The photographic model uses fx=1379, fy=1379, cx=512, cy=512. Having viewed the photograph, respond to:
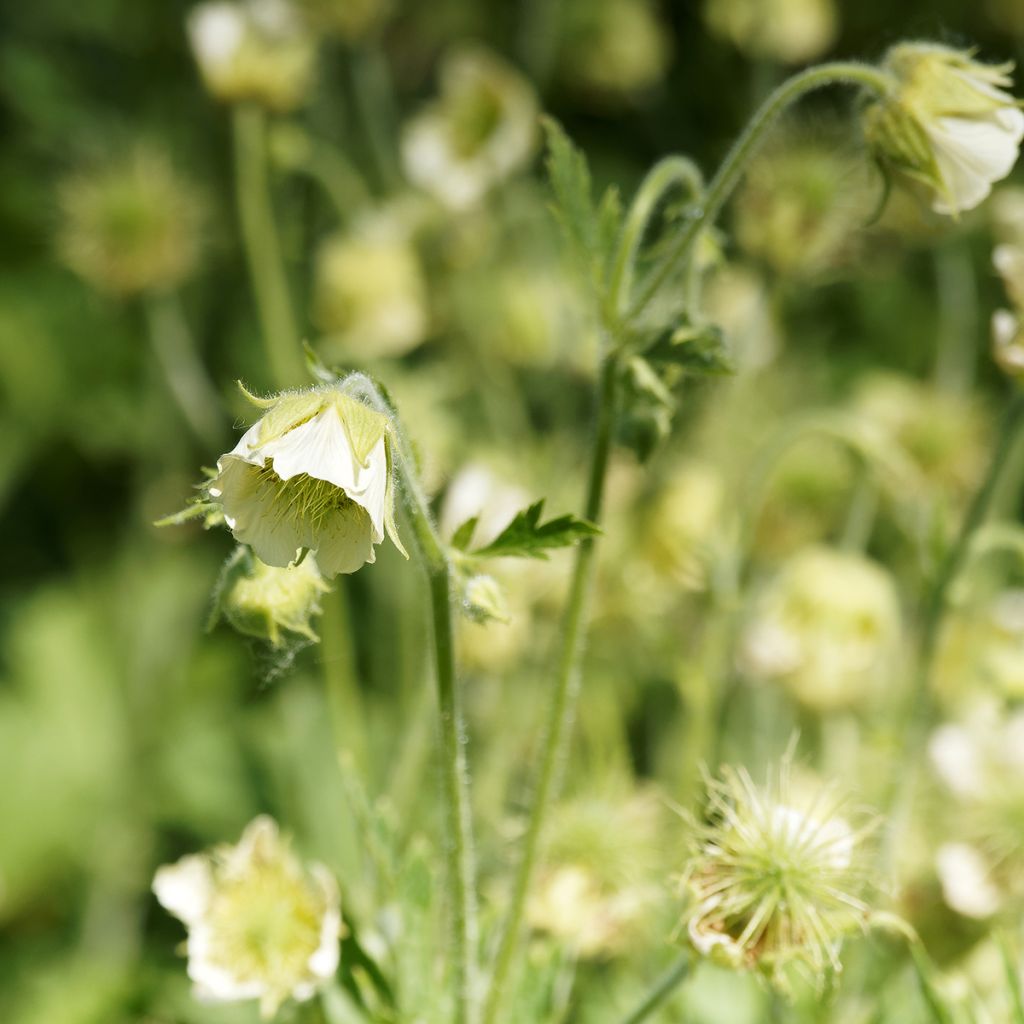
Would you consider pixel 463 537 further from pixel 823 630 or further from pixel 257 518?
pixel 823 630

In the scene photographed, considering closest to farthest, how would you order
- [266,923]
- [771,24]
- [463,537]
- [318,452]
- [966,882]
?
[318,452]
[463,537]
[266,923]
[966,882]
[771,24]

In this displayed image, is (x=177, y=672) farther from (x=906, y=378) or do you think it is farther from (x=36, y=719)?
(x=906, y=378)

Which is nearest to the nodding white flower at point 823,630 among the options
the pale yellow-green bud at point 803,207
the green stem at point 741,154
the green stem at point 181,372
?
the pale yellow-green bud at point 803,207

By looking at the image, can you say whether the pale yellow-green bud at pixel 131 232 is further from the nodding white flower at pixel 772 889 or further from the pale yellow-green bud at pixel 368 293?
the nodding white flower at pixel 772 889

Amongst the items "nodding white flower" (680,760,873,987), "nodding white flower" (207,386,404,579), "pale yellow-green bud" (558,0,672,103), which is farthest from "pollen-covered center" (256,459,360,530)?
"pale yellow-green bud" (558,0,672,103)

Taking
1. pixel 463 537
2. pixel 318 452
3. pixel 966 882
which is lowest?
pixel 966 882

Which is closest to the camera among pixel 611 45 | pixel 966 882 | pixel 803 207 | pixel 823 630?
pixel 966 882

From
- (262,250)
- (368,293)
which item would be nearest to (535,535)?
(262,250)
